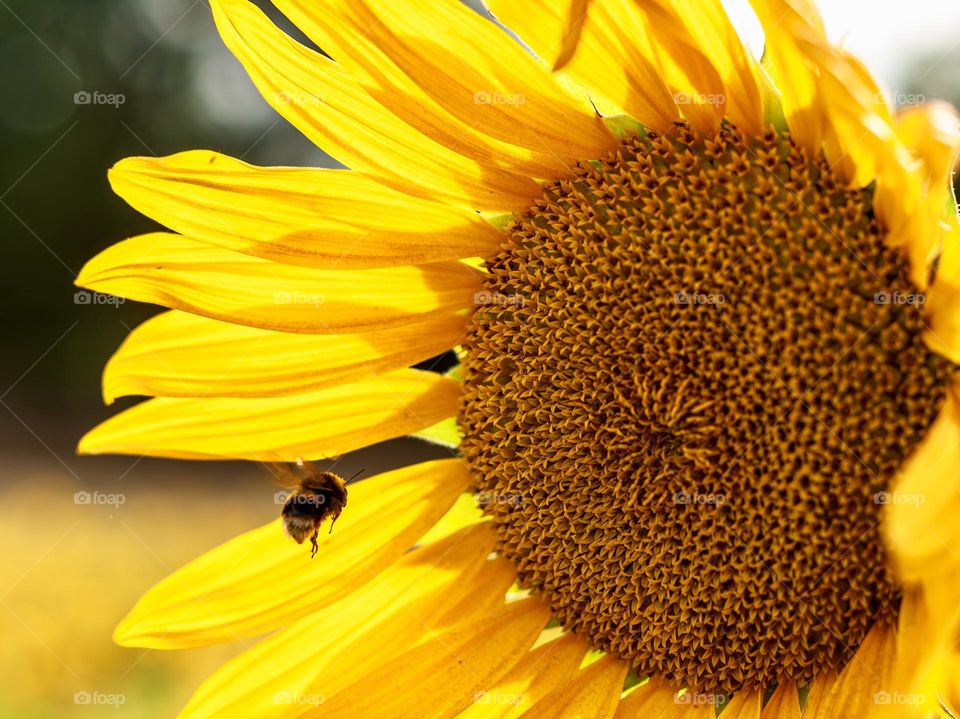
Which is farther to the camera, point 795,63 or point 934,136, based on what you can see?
point 795,63

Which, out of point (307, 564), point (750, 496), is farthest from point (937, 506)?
point (307, 564)

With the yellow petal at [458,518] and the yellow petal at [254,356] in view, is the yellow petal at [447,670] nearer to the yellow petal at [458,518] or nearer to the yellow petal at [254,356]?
the yellow petal at [458,518]

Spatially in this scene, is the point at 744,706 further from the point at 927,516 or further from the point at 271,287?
the point at 271,287

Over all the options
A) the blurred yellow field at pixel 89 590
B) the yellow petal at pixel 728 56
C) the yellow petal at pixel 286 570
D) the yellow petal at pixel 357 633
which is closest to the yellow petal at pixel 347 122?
the yellow petal at pixel 728 56

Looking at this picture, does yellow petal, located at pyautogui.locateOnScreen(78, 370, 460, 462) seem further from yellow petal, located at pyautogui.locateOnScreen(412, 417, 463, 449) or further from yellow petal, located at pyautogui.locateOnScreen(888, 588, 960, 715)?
yellow petal, located at pyautogui.locateOnScreen(888, 588, 960, 715)

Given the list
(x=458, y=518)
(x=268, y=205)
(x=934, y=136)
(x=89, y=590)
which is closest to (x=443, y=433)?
(x=458, y=518)

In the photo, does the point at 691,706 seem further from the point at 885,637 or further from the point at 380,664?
the point at 380,664
